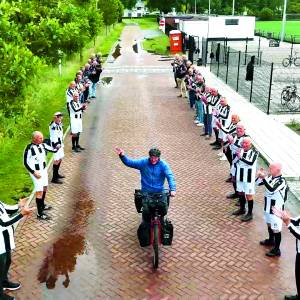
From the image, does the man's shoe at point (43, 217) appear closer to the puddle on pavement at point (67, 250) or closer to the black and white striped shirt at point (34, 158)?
the puddle on pavement at point (67, 250)

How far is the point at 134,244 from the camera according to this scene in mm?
9711

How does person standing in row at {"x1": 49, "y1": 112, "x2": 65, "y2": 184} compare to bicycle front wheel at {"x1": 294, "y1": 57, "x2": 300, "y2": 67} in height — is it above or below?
above

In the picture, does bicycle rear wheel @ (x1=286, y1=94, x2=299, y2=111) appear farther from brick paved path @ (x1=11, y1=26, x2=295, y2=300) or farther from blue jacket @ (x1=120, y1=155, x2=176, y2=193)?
blue jacket @ (x1=120, y1=155, x2=176, y2=193)

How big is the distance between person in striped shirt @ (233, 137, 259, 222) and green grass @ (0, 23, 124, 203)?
14.6ft

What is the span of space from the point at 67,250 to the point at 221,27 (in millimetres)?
46880

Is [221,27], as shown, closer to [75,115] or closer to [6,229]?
[75,115]

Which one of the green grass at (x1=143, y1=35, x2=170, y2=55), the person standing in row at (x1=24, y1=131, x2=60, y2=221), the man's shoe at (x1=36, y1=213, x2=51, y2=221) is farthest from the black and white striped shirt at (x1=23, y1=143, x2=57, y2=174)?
the green grass at (x1=143, y1=35, x2=170, y2=55)

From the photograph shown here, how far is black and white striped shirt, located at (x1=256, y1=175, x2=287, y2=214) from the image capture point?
8789 millimetres

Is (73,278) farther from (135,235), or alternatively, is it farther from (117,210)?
(117,210)

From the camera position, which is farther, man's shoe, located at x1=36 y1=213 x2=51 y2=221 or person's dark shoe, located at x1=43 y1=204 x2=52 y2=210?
person's dark shoe, located at x1=43 y1=204 x2=52 y2=210

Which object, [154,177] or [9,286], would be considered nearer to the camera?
[9,286]

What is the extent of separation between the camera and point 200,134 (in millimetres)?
17969

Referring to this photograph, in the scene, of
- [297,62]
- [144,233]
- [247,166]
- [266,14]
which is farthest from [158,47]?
[266,14]

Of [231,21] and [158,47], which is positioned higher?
[231,21]
